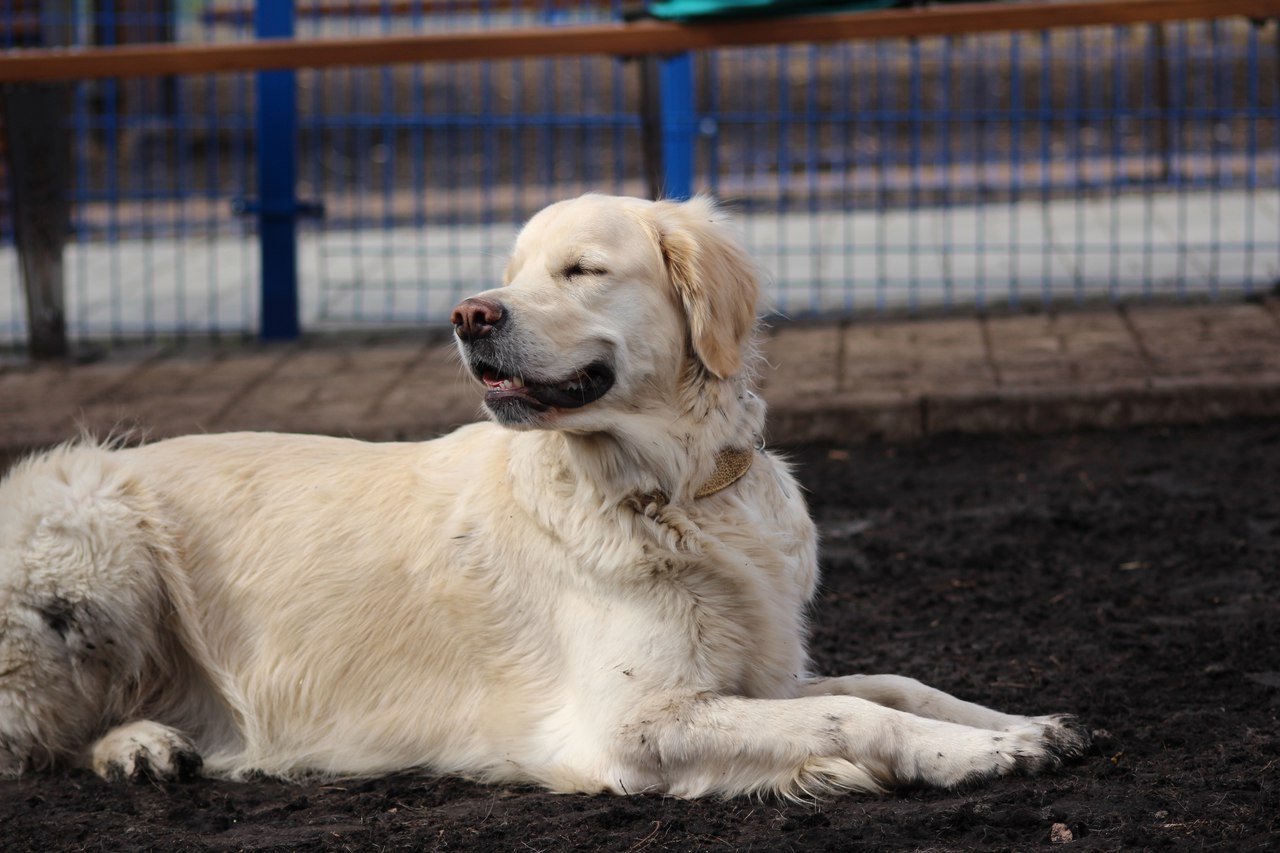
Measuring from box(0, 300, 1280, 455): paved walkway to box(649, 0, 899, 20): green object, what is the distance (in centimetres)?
156

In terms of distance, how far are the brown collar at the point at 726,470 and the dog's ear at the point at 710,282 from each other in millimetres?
187

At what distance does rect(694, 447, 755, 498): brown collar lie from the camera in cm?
335

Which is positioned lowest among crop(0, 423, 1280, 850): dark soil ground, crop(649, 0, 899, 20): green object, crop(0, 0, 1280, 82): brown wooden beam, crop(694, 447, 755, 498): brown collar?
crop(0, 423, 1280, 850): dark soil ground

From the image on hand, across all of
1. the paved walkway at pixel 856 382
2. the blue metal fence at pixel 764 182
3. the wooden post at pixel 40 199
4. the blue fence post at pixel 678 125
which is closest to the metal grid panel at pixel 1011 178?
the blue metal fence at pixel 764 182

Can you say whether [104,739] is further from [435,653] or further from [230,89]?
[230,89]

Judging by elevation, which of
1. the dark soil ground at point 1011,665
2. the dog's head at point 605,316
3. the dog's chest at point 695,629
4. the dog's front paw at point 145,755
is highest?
the dog's head at point 605,316

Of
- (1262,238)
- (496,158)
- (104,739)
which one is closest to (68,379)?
(104,739)

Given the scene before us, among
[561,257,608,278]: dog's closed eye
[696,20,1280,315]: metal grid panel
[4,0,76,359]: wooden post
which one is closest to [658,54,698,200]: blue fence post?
[696,20,1280,315]: metal grid panel

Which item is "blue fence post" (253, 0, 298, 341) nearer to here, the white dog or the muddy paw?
the white dog

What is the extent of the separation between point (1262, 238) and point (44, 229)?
6.88 meters

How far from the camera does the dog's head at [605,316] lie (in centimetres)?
312

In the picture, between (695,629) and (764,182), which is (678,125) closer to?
(764,182)

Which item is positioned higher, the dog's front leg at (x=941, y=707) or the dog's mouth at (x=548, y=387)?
the dog's mouth at (x=548, y=387)

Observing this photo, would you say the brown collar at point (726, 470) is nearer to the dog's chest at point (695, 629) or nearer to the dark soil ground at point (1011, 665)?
the dog's chest at point (695, 629)
